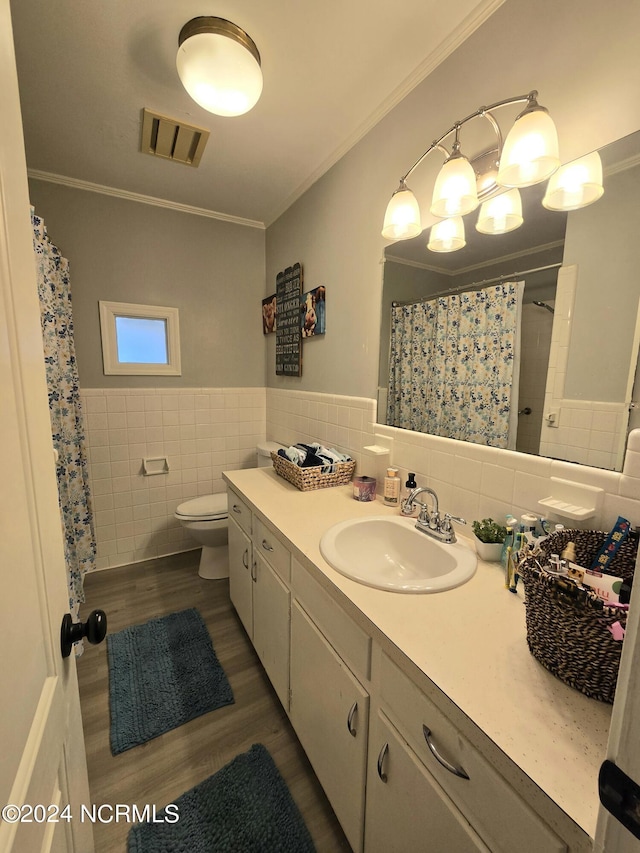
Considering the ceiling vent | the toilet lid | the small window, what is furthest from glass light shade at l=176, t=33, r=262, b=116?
the toilet lid

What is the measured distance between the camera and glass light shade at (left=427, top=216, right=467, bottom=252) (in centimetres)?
122

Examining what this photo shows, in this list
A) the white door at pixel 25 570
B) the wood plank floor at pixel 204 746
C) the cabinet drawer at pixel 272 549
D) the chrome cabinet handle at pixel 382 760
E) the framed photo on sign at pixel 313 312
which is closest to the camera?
the white door at pixel 25 570

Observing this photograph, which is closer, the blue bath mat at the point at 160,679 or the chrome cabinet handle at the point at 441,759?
the chrome cabinet handle at the point at 441,759

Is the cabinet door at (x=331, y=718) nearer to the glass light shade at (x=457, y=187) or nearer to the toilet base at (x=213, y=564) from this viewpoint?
the toilet base at (x=213, y=564)

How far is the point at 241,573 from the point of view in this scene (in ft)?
5.54

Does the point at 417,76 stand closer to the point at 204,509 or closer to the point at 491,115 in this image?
the point at 491,115

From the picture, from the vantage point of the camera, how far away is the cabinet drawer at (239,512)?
155 cm

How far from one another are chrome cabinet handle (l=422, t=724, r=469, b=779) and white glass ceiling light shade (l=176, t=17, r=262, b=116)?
1864 millimetres

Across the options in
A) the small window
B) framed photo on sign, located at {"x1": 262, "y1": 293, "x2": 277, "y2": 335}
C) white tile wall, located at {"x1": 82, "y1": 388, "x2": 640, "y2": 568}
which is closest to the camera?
white tile wall, located at {"x1": 82, "y1": 388, "x2": 640, "y2": 568}

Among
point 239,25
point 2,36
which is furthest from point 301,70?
point 2,36

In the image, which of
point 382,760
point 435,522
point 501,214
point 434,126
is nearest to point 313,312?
point 434,126

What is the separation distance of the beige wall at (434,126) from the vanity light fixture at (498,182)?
8cm

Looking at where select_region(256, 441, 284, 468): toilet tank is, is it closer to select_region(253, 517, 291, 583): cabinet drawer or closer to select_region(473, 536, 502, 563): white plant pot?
select_region(253, 517, 291, 583): cabinet drawer

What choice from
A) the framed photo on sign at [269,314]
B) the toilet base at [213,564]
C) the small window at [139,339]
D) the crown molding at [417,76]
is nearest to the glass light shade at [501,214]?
the crown molding at [417,76]
